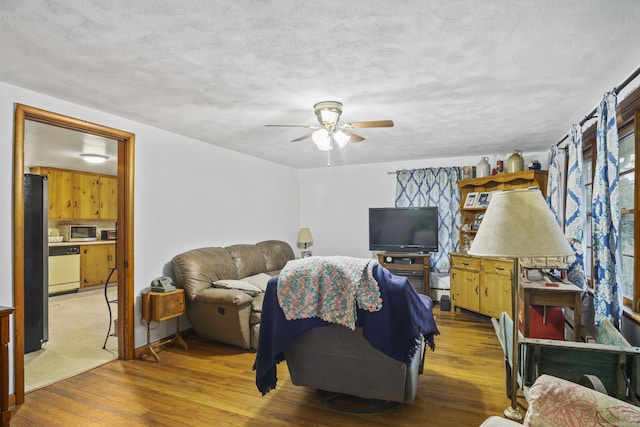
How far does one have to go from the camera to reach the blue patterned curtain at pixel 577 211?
10.8 feet

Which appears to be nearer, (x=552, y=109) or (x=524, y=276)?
(x=552, y=109)

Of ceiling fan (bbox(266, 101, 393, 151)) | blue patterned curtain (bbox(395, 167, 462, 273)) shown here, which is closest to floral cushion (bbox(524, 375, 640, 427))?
ceiling fan (bbox(266, 101, 393, 151))

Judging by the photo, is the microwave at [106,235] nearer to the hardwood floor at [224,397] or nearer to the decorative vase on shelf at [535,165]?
the hardwood floor at [224,397]

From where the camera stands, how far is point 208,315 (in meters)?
3.78

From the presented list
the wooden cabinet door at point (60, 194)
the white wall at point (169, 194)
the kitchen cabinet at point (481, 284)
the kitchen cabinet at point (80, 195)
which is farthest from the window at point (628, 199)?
the wooden cabinet door at point (60, 194)

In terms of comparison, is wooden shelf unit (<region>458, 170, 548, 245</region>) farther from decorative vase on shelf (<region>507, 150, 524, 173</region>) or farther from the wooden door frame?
the wooden door frame

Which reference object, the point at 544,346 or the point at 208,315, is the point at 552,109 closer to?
the point at 544,346

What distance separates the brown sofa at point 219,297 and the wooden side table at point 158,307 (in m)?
0.19

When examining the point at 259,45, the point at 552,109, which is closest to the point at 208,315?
the point at 259,45

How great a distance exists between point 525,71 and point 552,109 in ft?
3.64

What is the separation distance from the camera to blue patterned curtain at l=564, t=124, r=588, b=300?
10.8 feet

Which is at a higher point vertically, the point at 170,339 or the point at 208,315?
the point at 208,315

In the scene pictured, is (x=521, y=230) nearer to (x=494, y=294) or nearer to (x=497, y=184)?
(x=494, y=294)

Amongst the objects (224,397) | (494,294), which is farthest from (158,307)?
(494,294)
